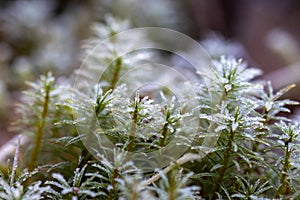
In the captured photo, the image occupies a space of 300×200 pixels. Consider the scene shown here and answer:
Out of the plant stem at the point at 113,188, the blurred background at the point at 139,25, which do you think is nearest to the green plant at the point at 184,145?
the plant stem at the point at 113,188

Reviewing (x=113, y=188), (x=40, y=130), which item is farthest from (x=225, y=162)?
(x=40, y=130)

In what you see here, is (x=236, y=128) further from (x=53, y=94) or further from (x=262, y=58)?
(x=262, y=58)

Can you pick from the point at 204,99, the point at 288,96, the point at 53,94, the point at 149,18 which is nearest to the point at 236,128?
the point at 204,99

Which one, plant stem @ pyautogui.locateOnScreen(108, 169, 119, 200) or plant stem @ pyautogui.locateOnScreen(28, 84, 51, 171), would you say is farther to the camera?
plant stem @ pyautogui.locateOnScreen(28, 84, 51, 171)

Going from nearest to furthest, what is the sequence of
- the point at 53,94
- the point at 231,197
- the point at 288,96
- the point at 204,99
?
the point at 231,197, the point at 204,99, the point at 53,94, the point at 288,96

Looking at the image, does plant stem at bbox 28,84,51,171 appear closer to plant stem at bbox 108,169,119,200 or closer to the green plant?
the green plant

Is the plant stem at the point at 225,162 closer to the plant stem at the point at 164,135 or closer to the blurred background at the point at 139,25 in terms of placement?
the plant stem at the point at 164,135

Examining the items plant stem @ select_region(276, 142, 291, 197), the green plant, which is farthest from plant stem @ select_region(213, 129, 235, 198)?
plant stem @ select_region(276, 142, 291, 197)

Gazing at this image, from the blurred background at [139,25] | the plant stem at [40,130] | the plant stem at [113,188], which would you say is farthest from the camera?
the blurred background at [139,25]
